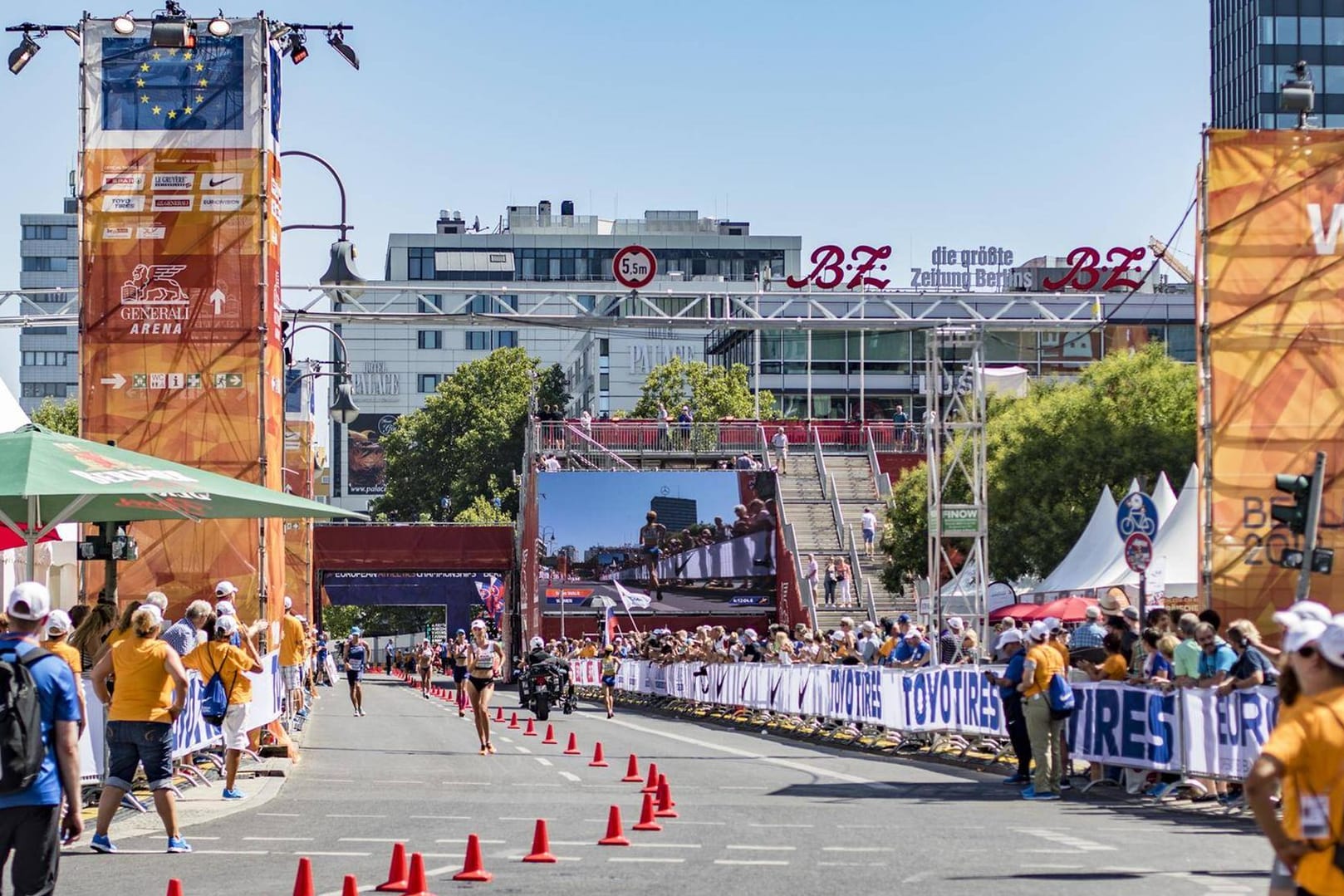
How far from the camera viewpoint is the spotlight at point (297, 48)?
32250 millimetres

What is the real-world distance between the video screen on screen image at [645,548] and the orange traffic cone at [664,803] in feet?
161

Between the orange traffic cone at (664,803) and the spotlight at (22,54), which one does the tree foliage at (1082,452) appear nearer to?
the spotlight at (22,54)

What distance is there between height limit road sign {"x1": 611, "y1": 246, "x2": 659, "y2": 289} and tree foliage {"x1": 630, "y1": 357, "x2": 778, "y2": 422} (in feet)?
191

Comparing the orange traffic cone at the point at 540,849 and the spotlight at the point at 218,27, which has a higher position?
the spotlight at the point at 218,27

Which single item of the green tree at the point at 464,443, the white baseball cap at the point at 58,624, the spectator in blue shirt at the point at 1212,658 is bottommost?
the spectator in blue shirt at the point at 1212,658

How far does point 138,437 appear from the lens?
31.4 m

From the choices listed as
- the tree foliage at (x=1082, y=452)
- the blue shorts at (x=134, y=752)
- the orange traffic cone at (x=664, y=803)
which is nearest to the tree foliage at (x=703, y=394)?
the tree foliage at (x=1082, y=452)

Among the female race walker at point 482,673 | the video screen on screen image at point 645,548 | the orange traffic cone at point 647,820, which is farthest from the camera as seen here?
the video screen on screen image at point 645,548

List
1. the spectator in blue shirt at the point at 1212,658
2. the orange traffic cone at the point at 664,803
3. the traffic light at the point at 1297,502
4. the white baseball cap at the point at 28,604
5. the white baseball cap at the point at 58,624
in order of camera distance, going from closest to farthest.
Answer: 1. the white baseball cap at the point at 28,604
2. the white baseball cap at the point at 58,624
3. the orange traffic cone at the point at 664,803
4. the spectator in blue shirt at the point at 1212,658
5. the traffic light at the point at 1297,502

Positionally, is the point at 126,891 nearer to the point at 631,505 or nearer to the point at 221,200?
the point at 221,200

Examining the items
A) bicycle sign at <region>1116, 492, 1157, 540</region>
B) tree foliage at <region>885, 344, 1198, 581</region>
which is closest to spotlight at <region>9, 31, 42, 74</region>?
bicycle sign at <region>1116, 492, 1157, 540</region>

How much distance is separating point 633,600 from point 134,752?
53219mm

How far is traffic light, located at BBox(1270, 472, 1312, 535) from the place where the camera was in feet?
67.6

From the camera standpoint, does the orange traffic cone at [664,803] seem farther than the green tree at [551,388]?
No
